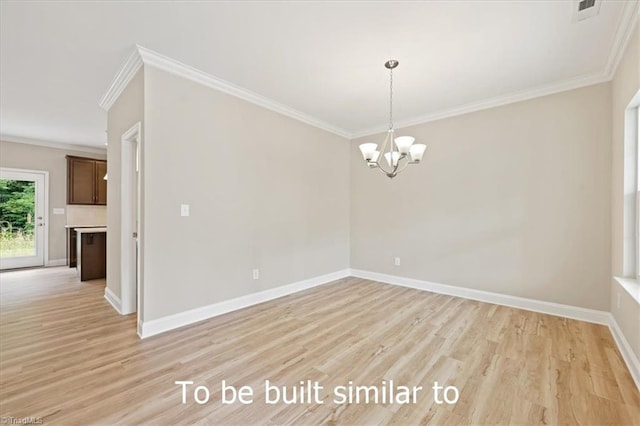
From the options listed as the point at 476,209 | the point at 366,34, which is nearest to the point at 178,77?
the point at 366,34

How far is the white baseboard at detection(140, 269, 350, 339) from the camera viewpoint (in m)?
2.70

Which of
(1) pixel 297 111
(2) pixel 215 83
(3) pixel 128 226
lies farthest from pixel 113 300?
(1) pixel 297 111

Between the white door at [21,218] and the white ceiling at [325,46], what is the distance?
289cm

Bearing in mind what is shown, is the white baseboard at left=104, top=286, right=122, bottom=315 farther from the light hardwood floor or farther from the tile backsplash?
the tile backsplash

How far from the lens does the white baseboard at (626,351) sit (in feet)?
6.60

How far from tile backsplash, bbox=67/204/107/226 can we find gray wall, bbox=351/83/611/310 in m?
6.89

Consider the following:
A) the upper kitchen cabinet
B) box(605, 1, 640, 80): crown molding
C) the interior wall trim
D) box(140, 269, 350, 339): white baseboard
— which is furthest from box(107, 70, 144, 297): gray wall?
box(605, 1, 640, 80): crown molding

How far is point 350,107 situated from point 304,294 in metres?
2.86

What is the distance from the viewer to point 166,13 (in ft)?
7.10

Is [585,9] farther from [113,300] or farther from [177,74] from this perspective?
[113,300]

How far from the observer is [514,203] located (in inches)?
141

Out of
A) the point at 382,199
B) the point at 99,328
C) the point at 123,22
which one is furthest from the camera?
the point at 382,199

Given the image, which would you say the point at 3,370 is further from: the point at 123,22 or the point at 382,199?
the point at 382,199

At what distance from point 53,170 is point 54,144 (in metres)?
0.59
